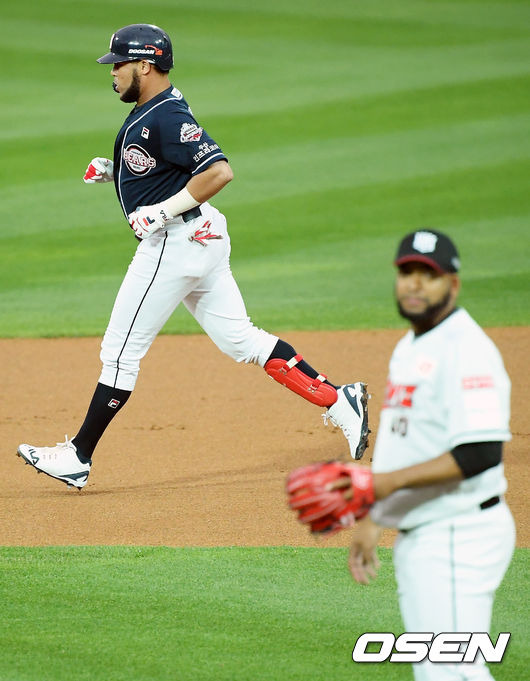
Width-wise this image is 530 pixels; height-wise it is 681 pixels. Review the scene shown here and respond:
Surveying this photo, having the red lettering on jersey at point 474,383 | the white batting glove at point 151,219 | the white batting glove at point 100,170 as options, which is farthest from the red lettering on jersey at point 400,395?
the white batting glove at point 100,170

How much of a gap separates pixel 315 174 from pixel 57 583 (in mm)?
11335

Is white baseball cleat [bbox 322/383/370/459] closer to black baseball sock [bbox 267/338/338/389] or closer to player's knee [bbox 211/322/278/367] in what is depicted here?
black baseball sock [bbox 267/338/338/389]

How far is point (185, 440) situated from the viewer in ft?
23.5

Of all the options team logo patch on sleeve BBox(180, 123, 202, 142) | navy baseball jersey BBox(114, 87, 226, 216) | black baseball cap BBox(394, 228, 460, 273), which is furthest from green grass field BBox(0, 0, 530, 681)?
team logo patch on sleeve BBox(180, 123, 202, 142)

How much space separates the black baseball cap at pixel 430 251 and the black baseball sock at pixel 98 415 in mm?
3204

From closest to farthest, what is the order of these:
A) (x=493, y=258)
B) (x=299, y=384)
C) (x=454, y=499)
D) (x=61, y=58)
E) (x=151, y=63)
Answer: (x=454, y=499) < (x=151, y=63) < (x=299, y=384) < (x=493, y=258) < (x=61, y=58)

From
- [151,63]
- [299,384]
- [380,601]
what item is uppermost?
[151,63]

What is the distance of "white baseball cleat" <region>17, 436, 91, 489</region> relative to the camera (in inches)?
234

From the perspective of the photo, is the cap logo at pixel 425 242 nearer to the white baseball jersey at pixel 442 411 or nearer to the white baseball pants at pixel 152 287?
the white baseball jersey at pixel 442 411

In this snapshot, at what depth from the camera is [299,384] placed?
20.7ft

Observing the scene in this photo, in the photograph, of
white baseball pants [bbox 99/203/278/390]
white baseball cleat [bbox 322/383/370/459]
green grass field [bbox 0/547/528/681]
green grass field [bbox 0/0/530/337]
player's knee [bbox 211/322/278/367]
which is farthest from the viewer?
green grass field [bbox 0/0/530/337]

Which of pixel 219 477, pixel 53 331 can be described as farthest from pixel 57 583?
A: pixel 53 331

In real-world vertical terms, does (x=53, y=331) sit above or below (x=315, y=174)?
below

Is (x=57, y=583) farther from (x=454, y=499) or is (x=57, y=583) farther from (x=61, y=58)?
(x=61, y=58)
